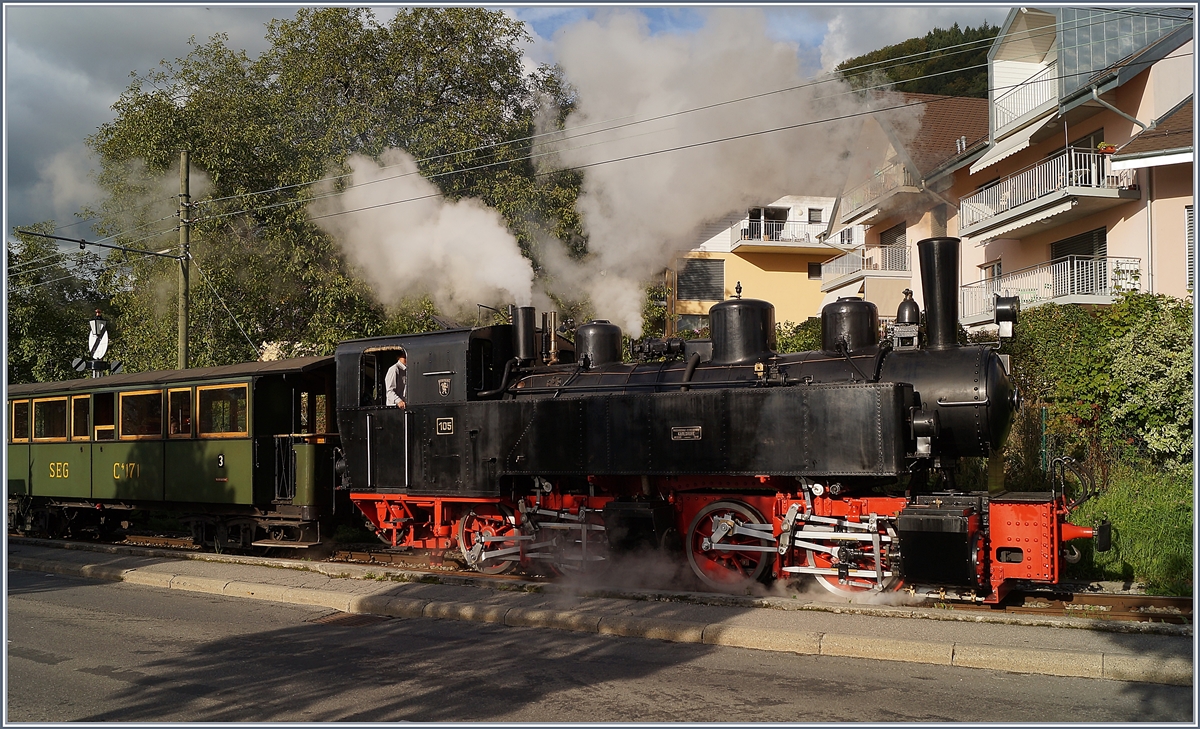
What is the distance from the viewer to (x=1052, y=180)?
17516 mm

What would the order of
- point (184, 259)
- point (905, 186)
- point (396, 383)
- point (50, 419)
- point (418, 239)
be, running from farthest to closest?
point (905, 186)
point (184, 259)
point (418, 239)
point (50, 419)
point (396, 383)

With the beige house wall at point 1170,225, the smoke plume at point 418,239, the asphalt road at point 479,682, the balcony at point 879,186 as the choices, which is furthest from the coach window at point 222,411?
the balcony at point 879,186

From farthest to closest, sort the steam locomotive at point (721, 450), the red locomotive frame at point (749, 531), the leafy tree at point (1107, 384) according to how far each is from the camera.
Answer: the leafy tree at point (1107, 384) → the steam locomotive at point (721, 450) → the red locomotive frame at point (749, 531)

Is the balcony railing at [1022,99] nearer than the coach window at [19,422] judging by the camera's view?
No

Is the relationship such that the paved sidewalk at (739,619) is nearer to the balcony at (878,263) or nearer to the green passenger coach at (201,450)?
the green passenger coach at (201,450)

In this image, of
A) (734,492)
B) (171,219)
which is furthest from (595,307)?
(171,219)

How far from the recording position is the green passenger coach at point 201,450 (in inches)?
471

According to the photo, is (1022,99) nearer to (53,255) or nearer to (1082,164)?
(1082,164)

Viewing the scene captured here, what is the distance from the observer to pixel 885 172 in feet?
75.4

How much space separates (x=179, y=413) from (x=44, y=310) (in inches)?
950

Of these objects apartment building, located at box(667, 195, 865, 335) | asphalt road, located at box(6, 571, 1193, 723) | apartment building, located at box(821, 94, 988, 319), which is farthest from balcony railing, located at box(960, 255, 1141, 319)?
asphalt road, located at box(6, 571, 1193, 723)

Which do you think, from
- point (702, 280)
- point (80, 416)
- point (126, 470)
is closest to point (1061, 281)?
point (702, 280)

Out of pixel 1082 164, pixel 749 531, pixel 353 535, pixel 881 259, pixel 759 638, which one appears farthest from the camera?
pixel 881 259

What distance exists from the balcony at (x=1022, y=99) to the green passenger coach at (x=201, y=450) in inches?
628
